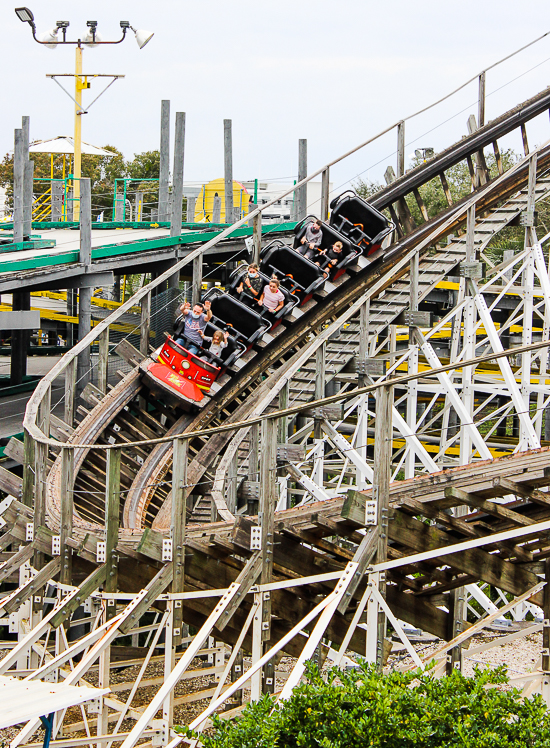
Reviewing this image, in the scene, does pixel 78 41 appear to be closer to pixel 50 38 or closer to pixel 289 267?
pixel 50 38

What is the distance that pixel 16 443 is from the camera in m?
11.6

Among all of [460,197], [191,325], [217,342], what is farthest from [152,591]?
[460,197]

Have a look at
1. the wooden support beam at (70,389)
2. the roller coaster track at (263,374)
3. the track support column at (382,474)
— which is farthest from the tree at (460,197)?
the track support column at (382,474)

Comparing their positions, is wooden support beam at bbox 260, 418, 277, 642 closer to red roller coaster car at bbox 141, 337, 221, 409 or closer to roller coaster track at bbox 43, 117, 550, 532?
roller coaster track at bbox 43, 117, 550, 532

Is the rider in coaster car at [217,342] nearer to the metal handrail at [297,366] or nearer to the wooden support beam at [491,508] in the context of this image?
the metal handrail at [297,366]

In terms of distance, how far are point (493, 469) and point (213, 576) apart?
9.73 ft

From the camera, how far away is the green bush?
6230 mm

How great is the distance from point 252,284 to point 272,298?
603 mm

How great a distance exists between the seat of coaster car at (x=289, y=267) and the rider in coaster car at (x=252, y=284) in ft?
1.28

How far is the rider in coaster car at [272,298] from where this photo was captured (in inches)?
588

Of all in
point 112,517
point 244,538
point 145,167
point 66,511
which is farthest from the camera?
point 145,167

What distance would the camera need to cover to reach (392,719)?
628 centimetres

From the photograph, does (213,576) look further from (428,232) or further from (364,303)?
(428,232)

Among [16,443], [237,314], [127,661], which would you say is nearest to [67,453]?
[16,443]
